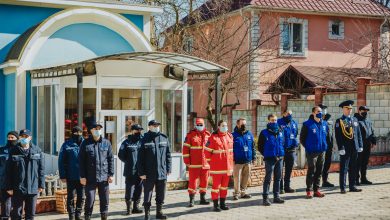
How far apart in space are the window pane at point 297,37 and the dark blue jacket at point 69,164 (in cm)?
2222

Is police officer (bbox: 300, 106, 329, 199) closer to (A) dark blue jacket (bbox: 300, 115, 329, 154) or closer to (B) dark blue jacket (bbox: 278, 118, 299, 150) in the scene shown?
(A) dark blue jacket (bbox: 300, 115, 329, 154)

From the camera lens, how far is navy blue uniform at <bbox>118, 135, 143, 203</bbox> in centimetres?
1341

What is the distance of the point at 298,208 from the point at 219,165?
1.87m

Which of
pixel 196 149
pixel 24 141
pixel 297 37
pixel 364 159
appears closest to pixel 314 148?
pixel 364 159

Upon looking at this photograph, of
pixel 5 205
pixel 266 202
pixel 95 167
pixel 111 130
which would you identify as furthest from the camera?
pixel 111 130

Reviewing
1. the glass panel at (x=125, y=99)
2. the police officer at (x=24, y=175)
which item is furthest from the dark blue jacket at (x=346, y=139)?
the police officer at (x=24, y=175)

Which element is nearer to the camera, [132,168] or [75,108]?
[132,168]

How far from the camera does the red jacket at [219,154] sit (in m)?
13.1

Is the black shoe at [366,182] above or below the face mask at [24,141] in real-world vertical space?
below

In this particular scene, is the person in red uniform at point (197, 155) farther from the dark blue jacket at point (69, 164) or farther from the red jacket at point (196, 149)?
the dark blue jacket at point (69, 164)

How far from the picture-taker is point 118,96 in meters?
16.8

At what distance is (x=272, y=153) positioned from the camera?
45.2ft

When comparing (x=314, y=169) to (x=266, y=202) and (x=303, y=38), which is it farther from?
(x=303, y=38)

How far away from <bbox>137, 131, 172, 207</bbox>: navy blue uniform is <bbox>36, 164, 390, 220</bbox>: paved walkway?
76 cm
